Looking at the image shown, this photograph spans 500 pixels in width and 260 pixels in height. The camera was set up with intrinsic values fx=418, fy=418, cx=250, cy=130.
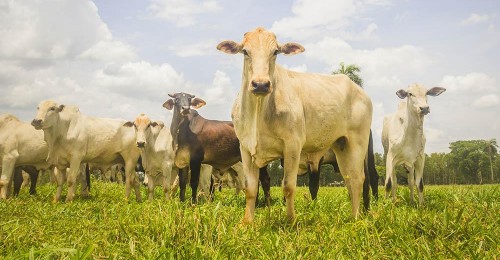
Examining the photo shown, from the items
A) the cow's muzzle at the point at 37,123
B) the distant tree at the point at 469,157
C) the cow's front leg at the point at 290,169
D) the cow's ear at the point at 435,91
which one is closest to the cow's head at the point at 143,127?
the cow's muzzle at the point at 37,123

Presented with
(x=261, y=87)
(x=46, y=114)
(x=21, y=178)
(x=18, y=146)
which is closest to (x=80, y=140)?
(x=46, y=114)

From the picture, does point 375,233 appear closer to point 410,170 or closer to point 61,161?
point 410,170

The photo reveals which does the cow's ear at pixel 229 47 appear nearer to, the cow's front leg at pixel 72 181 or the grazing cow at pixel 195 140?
the grazing cow at pixel 195 140

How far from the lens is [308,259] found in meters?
3.05

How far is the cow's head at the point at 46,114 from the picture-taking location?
9266 mm

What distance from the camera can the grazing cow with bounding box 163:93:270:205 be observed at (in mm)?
9789

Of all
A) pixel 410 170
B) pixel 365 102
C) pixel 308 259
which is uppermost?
pixel 365 102

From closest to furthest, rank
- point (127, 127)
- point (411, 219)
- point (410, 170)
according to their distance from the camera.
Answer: point (411, 219) < point (410, 170) < point (127, 127)

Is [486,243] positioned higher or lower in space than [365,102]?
lower

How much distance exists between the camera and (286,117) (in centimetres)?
487

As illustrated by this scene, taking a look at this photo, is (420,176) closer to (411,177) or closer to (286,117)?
(411,177)

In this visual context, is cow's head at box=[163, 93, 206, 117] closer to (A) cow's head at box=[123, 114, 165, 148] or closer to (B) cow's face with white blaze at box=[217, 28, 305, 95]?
(A) cow's head at box=[123, 114, 165, 148]

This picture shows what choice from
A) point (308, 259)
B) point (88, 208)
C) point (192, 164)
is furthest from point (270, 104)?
point (192, 164)

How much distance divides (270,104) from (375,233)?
6.23 feet
